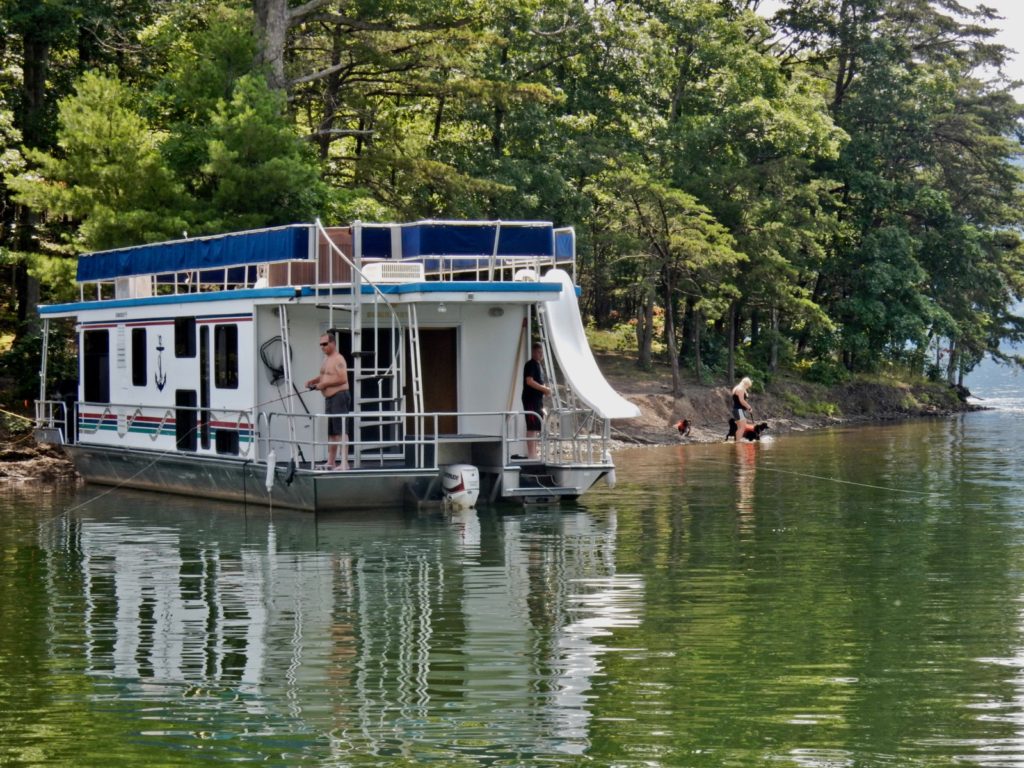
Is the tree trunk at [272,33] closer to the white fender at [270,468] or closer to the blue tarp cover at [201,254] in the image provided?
the blue tarp cover at [201,254]

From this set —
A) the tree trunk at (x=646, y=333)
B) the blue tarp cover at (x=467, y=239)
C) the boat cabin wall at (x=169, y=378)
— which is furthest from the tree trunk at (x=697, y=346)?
the blue tarp cover at (x=467, y=239)

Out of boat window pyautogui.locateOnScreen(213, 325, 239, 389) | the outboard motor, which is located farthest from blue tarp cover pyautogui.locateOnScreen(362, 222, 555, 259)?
the outboard motor

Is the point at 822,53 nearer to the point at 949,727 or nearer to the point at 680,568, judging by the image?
the point at 680,568

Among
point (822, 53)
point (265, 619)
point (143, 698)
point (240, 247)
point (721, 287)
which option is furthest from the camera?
point (822, 53)

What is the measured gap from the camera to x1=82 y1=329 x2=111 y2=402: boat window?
28.6m

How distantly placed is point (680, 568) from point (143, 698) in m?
7.59

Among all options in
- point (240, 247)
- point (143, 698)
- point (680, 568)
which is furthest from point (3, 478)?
point (143, 698)

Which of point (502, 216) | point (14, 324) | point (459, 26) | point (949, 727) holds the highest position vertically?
point (459, 26)

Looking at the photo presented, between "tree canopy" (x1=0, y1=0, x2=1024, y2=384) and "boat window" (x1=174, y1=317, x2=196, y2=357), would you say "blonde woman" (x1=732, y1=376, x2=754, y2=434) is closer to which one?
"tree canopy" (x1=0, y1=0, x2=1024, y2=384)

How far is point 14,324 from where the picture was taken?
4250cm

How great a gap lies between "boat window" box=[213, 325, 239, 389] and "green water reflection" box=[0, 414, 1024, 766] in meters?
2.12

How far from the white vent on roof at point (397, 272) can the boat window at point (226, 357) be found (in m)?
2.68

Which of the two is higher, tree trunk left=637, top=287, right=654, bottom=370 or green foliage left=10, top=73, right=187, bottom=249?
green foliage left=10, top=73, right=187, bottom=249

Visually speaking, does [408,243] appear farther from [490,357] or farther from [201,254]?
[201,254]
